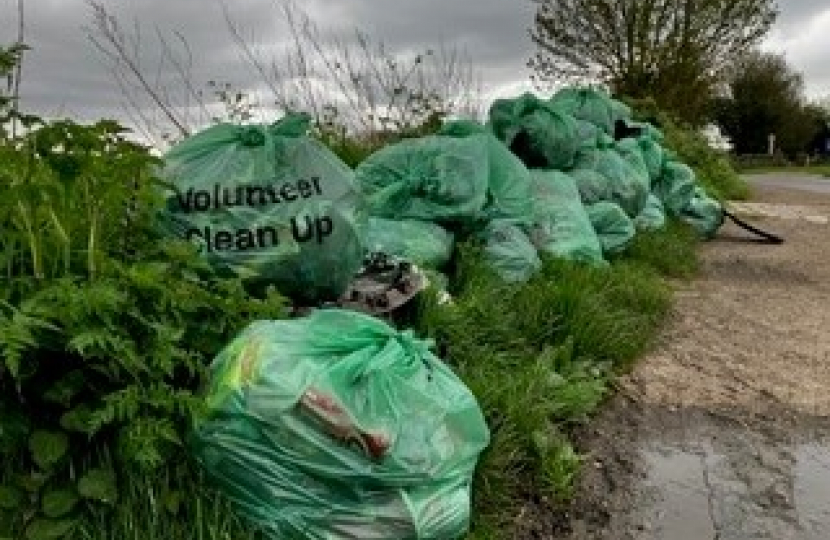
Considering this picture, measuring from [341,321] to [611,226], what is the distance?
13.2ft

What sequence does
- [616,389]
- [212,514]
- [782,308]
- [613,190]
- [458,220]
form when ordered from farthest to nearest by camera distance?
[613,190] → [782,308] → [458,220] → [616,389] → [212,514]

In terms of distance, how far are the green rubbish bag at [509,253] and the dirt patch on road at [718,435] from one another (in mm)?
668

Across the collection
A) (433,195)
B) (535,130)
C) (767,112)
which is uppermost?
(535,130)

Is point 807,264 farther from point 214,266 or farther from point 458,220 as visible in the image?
point 214,266

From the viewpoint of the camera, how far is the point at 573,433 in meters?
3.45

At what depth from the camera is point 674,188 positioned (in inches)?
347

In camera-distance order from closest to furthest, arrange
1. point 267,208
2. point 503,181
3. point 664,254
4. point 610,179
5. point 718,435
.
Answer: point 267,208 < point 718,435 < point 503,181 < point 664,254 < point 610,179

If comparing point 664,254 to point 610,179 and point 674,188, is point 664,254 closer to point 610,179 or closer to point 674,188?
point 610,179

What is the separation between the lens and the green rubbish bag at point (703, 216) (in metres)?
8.91

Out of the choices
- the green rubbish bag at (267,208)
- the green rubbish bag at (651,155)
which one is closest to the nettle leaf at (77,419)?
the green rubbish bag at (267,208)

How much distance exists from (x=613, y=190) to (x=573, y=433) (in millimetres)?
3611

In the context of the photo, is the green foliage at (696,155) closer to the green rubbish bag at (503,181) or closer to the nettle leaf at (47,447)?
the green rubbish bag at (503,181)

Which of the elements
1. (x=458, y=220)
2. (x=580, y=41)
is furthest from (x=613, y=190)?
(x=580, y=41)

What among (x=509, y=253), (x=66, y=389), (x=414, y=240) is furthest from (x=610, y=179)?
(x=66, y=389)
